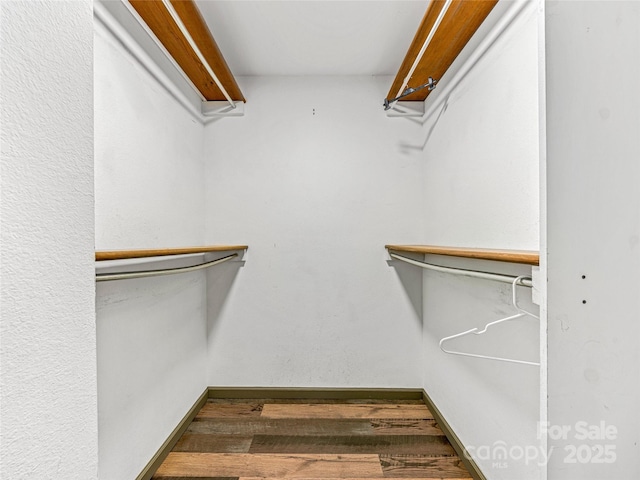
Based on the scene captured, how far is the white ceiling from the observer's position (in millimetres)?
1536

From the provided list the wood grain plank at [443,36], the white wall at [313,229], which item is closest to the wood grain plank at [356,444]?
the white wall at [313,229]

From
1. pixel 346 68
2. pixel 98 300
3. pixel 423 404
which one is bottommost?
pixel 423 404

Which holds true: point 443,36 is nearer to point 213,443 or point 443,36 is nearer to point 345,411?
point 345,411

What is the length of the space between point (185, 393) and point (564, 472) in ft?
5.98

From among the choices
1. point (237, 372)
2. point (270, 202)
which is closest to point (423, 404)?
point (237, 372)

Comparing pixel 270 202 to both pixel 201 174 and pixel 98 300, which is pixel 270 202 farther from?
pixel 98 300

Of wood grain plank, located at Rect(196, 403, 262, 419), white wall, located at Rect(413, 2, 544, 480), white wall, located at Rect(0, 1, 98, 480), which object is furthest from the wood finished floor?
white wall, located at Rect(0, 1, 98, 480)

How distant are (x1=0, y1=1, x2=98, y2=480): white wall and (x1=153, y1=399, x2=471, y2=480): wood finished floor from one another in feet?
3.52

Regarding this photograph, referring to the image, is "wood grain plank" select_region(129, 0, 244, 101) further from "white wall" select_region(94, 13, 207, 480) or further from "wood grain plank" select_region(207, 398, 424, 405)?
"wood grain plank" select_region(207, 398, 424, 405)

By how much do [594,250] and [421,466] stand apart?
1.46 m

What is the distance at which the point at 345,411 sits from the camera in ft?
6.52

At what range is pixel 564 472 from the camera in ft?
1.51

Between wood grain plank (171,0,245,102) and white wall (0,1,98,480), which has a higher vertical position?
wood grain plank (171,0,245,102)

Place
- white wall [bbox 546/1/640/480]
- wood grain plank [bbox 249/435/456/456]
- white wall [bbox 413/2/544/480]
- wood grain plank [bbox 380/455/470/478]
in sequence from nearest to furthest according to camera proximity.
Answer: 1. white wall [bbox 546/1/640/480]
2. white wall [bbox 413/2/544/480]
3. wood grain plank [bbox 380/455/470/478]
4. wood grain plank [bbox 249/435/456/456]
